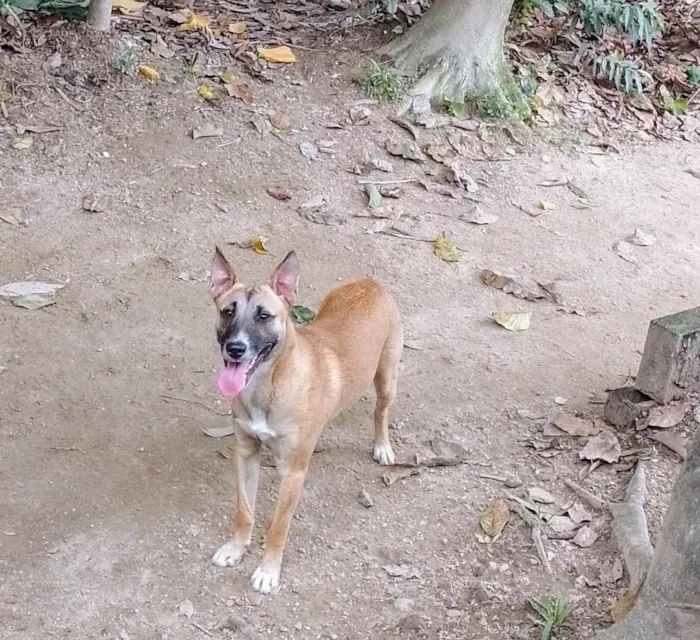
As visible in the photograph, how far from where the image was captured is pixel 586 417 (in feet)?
17.7

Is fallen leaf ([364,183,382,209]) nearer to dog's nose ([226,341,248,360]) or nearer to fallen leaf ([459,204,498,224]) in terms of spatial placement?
fallen leaf ([459,204,498,224])

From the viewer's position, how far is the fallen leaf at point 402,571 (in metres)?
4.30

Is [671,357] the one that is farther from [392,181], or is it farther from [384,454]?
[392,181]

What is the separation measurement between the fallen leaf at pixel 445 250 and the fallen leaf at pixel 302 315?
54.9 inches

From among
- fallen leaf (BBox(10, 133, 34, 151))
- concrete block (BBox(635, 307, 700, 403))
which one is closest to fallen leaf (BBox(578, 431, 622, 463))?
concrete block (BBox(635, 307, 700, 403))

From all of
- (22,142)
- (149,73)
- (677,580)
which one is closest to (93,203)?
(22,142)

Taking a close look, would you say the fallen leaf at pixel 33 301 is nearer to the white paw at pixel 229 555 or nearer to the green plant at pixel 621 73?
the white paw at pixel 229 555

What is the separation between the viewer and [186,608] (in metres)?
4.07

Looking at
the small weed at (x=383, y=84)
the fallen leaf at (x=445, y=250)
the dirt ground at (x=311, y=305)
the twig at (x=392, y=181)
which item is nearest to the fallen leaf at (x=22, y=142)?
the dirt ground at (x=311, y=305)

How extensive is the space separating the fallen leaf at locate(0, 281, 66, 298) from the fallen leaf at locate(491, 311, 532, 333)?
8.87 ft

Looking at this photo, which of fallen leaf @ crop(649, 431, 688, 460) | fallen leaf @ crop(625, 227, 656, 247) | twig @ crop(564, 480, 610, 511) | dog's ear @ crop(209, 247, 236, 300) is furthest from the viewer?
fallen leaf @ crop(625, 227, 656, 247)

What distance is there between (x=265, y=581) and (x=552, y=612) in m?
1.16

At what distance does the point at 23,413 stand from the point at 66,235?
1.99 meters

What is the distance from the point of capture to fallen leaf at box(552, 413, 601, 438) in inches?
205
